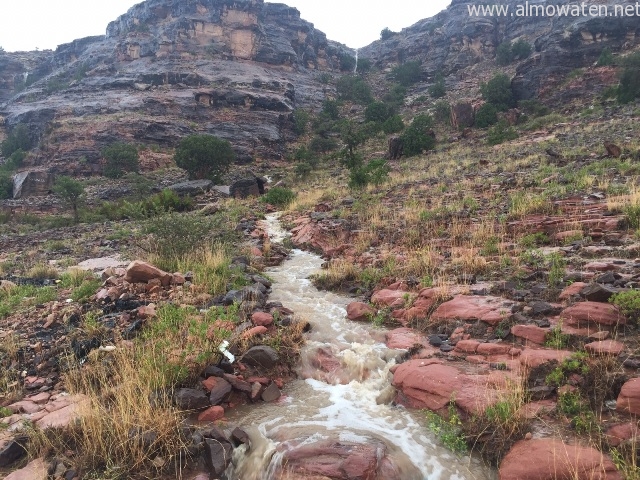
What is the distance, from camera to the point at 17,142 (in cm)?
4775

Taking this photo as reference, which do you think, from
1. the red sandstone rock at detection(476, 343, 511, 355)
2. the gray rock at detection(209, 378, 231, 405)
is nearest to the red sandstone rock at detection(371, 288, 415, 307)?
the red sandstone rock at detection(476, 343, 511, 355)

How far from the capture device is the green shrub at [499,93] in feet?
123

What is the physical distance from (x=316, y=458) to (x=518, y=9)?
260ft

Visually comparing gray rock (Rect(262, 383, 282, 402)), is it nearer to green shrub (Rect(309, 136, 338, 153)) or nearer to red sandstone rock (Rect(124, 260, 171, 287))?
red sandstone rock (Rect(124, 260, 171, 287))

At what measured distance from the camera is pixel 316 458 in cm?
327

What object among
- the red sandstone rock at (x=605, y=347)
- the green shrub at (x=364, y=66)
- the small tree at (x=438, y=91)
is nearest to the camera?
the red sandstone rock at (x=605, y=347)

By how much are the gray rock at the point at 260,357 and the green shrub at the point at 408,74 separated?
64818 mm

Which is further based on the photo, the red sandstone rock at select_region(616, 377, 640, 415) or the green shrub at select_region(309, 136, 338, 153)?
the green shrub at select_region(309, 136, 338, 153)

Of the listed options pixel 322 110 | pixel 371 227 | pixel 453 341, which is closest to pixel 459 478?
pixel 453 341

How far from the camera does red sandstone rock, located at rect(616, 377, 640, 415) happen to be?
2.92 m

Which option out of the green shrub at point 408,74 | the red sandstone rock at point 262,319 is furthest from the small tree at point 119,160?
the green shrub at point 408,74

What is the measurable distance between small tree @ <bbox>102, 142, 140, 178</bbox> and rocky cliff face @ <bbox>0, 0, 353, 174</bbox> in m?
4.06

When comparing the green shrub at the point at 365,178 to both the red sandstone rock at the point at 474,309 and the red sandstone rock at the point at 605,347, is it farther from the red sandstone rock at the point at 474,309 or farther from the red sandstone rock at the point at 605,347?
the red sandstone rock at the point at 605,347

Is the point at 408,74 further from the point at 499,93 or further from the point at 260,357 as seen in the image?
the point at 260,357
